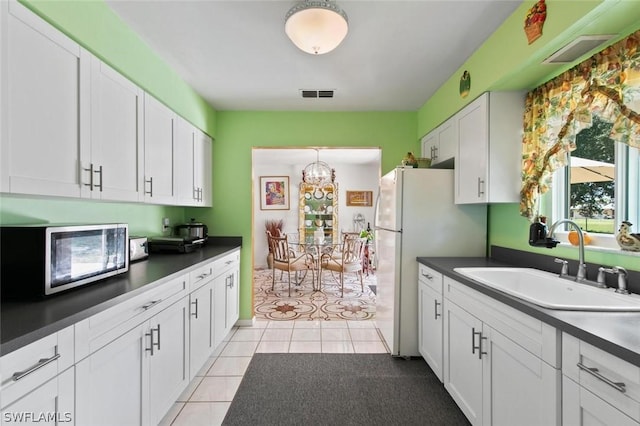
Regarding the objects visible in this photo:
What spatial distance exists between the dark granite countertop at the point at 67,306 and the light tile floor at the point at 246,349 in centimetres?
94

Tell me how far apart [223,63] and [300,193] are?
14.9 feet

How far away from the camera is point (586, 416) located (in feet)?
3.10

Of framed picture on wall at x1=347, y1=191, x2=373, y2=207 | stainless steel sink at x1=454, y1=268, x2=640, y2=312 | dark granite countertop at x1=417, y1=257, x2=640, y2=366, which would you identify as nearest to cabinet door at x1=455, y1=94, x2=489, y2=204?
stainless steel sink at x1=454, y1=268, x2=640, y2=312

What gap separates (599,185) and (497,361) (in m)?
1.19

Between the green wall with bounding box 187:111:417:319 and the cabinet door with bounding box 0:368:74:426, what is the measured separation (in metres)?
2.35

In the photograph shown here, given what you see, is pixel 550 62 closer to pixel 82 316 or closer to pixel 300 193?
pixel 82 316

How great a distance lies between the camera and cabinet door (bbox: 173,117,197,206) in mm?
2526

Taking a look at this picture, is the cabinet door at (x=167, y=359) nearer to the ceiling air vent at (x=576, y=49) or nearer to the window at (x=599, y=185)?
the window at (x=599, y=185)

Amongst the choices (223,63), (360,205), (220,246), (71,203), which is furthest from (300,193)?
(71,203)

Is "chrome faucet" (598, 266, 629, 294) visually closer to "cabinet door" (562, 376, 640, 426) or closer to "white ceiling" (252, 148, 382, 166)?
"cabinet door" (562, 376, 640, 426)

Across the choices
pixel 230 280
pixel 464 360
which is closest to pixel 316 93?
pixel 230 280

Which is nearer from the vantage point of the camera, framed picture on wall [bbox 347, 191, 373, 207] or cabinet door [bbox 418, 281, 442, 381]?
cabinet door [bbox 418, 281, 442, 381]

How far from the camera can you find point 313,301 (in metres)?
4.28

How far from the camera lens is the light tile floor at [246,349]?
1.91 m
